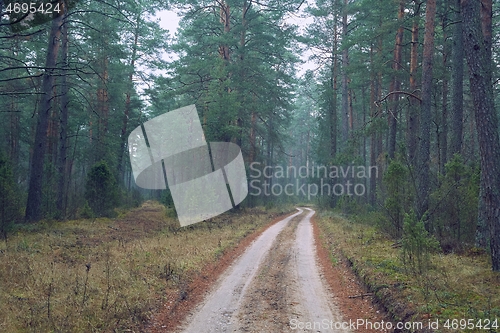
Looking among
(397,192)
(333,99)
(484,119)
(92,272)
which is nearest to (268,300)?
(92,272)

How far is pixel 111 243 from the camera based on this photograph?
11.6 m

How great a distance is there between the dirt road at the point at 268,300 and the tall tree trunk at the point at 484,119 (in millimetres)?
3418

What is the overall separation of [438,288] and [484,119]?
3368 millimetres

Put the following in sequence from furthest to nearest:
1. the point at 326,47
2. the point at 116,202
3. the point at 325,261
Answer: the point at 326,47
the point at 116,202
the point at 325,261

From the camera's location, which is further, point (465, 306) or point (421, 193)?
point (421, 193)

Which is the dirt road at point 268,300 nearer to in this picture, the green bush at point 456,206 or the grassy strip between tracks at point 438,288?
the grassy strip between tracks at point 438,288

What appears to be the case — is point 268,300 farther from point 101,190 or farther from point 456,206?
point 101,190

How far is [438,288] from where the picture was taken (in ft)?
21.4

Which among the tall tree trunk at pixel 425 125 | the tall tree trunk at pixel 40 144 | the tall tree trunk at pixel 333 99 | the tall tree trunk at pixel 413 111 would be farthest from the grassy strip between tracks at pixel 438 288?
the tall tree trunk at pixel 333 99

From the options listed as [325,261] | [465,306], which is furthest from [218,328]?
[325,261]

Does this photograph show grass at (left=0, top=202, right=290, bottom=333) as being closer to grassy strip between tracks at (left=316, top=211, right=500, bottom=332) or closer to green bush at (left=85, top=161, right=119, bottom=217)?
green bush at (left=85, top=161, right=119, bottom=217)

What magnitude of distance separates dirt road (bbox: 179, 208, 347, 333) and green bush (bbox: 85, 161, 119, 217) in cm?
871

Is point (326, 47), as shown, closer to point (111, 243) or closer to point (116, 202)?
point (116, 202)

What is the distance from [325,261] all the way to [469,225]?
395cm
